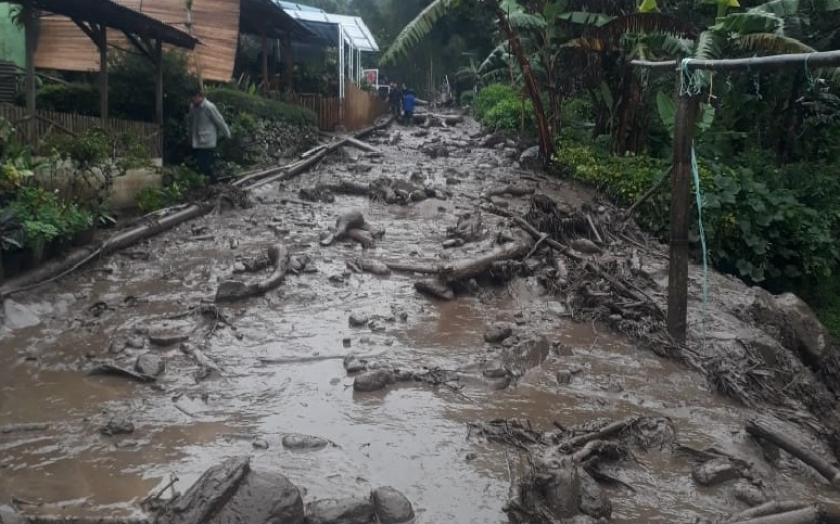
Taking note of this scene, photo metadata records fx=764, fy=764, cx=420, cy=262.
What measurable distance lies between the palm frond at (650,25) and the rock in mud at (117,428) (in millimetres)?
11320

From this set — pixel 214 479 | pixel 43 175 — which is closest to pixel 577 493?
pixel 214 479

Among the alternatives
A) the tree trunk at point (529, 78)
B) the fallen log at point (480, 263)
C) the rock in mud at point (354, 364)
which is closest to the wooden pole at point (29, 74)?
the fallen log at point (480, 263)

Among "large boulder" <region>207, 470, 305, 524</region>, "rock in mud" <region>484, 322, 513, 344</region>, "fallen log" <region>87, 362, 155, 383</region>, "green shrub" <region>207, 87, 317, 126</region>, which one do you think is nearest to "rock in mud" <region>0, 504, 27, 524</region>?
"large boulder" <region>207, 470, 305, 524</region>

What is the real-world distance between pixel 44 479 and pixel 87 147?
5573mm

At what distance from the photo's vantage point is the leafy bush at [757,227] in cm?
1142

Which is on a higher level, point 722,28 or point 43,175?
point 722,28

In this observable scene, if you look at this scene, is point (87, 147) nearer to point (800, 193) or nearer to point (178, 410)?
point (178, 410)

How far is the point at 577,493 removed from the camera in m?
4.39

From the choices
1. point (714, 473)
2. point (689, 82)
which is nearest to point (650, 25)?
point (689, 82)

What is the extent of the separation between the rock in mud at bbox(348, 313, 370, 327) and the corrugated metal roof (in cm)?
1915

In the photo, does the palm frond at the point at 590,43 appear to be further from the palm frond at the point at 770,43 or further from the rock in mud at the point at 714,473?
the rock in mud at the point at 714,473

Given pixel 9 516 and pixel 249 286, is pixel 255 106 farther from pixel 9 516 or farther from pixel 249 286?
pixel 9 516

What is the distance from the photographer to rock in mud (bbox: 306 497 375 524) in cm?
410

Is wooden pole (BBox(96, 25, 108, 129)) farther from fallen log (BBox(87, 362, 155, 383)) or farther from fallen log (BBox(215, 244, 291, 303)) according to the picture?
fallen log (BBox(87, 362, 155, 383))
